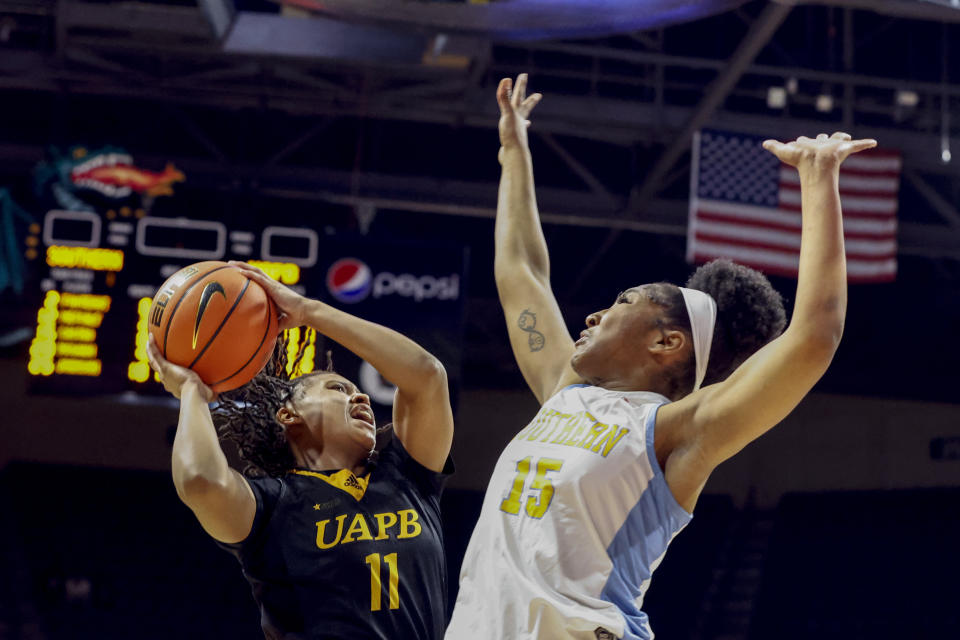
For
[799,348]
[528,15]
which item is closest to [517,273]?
[799,348]

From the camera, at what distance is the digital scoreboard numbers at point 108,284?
6.76m

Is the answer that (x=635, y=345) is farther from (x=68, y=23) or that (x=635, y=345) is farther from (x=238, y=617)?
(x=238, y=617)

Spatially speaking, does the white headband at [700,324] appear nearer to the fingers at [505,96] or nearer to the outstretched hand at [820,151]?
the outstretched hand at [820,151]

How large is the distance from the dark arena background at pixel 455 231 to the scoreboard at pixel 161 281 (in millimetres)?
18

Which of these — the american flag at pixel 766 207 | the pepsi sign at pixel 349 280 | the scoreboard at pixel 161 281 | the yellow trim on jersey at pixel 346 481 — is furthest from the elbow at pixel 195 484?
the american flag at pixel 766 207

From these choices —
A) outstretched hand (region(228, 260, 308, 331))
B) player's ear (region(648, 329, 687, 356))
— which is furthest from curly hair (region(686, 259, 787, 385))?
outstretched hand (region(228, 260, 308, 331))

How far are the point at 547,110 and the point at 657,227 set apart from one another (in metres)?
1.43

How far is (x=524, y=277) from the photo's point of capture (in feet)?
9.98

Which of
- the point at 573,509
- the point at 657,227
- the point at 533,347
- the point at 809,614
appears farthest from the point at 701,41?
the point at 573,509

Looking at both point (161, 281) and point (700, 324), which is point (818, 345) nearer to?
point (700, 324)

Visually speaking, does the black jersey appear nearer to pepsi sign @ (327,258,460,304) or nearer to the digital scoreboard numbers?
the digital scoreboard numbers

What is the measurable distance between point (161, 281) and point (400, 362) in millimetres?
4586

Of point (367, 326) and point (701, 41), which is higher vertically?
point (701, 41)

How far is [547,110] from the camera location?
786cm
